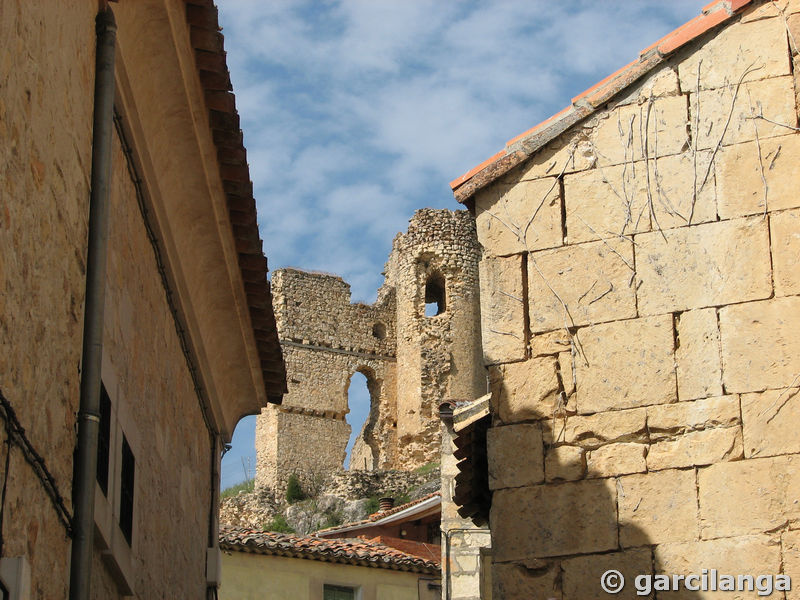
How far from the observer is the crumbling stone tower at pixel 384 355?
1597 inches

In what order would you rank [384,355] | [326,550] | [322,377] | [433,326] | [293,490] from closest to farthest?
[326,550] → [293,490] → [433,326] → [322,377] → [384,355]

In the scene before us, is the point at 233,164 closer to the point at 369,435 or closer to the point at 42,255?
the point at 42,255

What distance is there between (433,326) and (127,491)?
34.6 metres

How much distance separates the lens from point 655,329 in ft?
24.9

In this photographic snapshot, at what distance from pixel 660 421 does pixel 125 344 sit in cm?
299

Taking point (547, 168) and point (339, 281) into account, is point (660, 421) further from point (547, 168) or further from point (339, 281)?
point (339, 281)

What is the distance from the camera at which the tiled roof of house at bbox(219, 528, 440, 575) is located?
58.2 ft

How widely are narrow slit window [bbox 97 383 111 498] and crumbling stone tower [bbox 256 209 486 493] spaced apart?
3367 cm

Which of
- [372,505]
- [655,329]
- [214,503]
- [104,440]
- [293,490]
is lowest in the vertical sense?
[104,440]

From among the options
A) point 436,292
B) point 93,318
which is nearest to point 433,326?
Answer: point 436,292

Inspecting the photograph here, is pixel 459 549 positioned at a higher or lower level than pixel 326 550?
lower

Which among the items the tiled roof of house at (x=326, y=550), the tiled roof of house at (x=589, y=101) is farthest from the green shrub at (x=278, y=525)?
the tiled roof of house at (x=589, y=101)

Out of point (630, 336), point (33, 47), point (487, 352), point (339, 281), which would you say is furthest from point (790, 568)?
point (339, 281)

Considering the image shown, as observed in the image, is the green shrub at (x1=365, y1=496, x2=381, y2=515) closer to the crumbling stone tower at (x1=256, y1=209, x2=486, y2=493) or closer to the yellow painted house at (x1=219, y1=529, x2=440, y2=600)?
the crumbling stone tower at (x1=256, y1=209, x2=486, y2=493)
